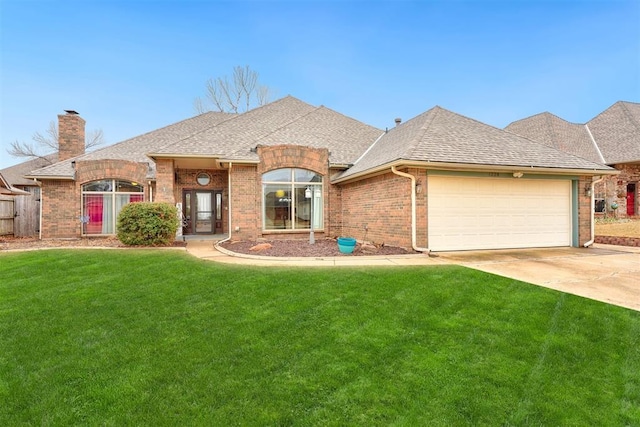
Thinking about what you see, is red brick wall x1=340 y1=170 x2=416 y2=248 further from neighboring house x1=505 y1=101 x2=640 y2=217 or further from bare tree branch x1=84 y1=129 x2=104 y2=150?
bare tree branch x1=84 y1=129 x2=104 y2=150

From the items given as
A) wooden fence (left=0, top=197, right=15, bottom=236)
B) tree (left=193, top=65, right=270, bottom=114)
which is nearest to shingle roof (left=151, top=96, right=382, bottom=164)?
wooden fence (left=0, top=197, right=15, bottom=236)

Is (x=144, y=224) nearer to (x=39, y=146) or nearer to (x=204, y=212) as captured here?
(x=204, y=212)

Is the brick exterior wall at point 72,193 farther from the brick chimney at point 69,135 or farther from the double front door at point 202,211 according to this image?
the brick chimney at point 69,135

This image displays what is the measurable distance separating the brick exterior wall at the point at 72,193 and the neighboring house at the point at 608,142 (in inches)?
950

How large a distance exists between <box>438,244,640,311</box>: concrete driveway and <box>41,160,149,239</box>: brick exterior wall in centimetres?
1345

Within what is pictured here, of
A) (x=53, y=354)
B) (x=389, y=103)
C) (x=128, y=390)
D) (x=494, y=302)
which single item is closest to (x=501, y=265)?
(x=494, y=302)

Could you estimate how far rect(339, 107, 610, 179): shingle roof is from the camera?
933cm

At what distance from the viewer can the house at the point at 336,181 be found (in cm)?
955

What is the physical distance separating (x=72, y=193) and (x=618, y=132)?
30.7 metres

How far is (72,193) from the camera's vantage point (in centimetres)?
1373

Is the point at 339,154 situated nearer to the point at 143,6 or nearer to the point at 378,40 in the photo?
the point at 378,40

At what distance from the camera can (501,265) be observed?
7.43 meters

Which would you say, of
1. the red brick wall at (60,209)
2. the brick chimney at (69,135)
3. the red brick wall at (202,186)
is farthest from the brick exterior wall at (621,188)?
the brick chimney at (69,135)

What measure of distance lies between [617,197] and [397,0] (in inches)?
652
